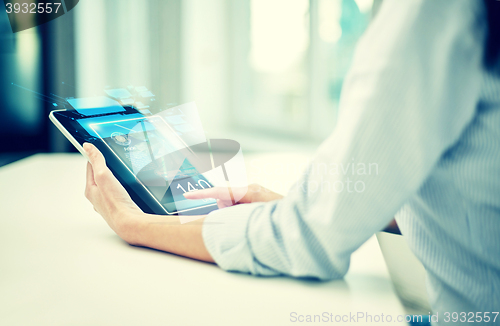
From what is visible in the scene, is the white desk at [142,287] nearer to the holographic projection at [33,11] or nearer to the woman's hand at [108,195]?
the woman's hand at [108,195]

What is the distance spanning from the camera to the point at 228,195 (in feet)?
1.59

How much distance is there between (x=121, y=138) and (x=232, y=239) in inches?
8.9

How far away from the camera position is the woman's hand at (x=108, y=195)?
1.43ft

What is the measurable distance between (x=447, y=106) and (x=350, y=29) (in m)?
0.19

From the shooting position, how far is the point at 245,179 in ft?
1.69

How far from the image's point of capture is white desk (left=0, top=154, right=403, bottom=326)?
0.96ft

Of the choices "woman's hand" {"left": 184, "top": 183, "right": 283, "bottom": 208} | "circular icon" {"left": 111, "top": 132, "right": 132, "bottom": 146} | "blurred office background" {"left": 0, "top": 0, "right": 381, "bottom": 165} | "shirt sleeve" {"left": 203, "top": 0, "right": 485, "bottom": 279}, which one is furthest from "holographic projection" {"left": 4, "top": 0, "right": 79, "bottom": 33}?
"shirt sleeve" {"left": 203, "top": 0, "right": 485, "bottom": 279}

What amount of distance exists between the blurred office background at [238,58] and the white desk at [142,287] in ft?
0.21

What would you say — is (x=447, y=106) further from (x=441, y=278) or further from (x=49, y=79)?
(x=49, y=79)

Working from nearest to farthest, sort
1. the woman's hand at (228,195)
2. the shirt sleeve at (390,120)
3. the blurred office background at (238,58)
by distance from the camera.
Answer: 1. the shirt sleeve at (390,120)
2. the blurred office background at (238,58)
3. the woman's hand at (228,195)

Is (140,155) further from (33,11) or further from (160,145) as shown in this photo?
(33,11)

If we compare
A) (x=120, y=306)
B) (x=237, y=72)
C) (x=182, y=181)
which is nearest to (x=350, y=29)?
(x=237, y=72)

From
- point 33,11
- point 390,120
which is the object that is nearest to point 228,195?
point 390,120

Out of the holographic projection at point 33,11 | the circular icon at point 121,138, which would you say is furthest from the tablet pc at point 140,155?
the holographic projection at point 33,11
